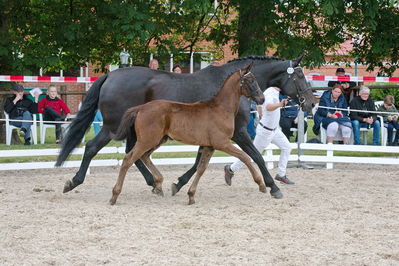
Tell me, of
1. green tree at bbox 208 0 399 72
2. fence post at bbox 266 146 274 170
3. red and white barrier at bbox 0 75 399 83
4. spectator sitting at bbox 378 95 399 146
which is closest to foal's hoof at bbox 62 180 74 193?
fence post at bbox 266 146 274 170

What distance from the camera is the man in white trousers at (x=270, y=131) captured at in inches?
360

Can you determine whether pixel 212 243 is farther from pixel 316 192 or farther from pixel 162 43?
pixel 162 43

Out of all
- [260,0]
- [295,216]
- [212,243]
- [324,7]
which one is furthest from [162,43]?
[212,243]

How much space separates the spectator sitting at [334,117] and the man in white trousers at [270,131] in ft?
11.0

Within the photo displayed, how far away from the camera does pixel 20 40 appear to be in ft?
47.7

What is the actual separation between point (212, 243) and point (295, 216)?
1.68 meters

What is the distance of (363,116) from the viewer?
13789 mm

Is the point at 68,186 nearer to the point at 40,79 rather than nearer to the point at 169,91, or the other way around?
the point at 169,91

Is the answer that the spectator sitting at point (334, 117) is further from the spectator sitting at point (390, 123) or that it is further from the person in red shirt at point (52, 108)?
the person in red shirt at point (52, 108)

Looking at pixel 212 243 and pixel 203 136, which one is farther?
pixel 203 136

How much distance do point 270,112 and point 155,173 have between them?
6.74 feet

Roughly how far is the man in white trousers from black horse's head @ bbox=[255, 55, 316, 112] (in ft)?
0.95

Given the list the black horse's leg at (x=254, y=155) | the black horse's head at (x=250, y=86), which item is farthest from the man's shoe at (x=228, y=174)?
the black horse's head at (x=250, y=86)

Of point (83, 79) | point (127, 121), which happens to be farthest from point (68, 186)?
point (83, 79)
